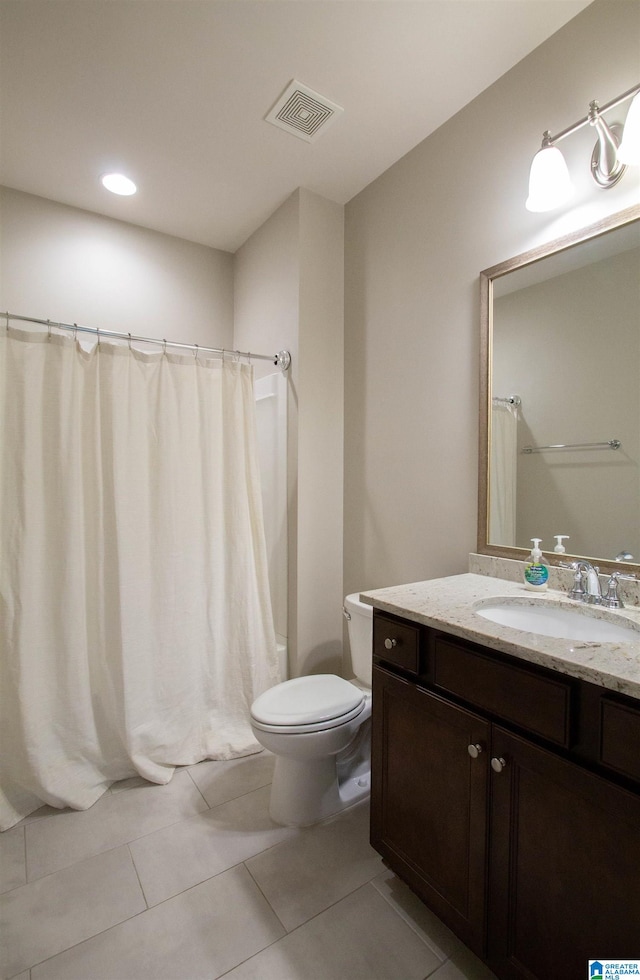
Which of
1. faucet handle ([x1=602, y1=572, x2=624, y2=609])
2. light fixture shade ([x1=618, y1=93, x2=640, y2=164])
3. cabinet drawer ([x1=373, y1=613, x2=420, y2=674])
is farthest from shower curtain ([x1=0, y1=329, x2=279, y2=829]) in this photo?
light fixture shade ([x1=618, y1=93, x2=640, y2=164])

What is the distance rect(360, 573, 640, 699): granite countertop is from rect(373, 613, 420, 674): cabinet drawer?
A: 0.04 m

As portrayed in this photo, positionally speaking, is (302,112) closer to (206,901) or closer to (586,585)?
(586,585)

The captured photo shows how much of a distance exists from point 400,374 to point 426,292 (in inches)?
13.5

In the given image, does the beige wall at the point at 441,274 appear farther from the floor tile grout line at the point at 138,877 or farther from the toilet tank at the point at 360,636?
the floor tile grout line at the point at 138,877

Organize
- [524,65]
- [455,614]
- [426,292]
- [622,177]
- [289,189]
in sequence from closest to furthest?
[455,614] → [622,177] → [524,65] → [426,292] → [289,189]

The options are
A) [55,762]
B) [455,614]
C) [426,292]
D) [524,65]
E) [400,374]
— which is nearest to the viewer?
[455,614]

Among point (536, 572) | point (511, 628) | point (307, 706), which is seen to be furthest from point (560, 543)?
point (307, 706)

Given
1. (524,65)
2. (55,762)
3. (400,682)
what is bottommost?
(55,762)

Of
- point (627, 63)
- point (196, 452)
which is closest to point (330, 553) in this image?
point (196, 452)

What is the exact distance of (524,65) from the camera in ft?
4.89

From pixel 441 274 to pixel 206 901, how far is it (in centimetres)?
226

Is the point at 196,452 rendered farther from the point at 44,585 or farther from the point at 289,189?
the point at 289,189

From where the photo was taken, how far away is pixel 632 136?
3.74 ft

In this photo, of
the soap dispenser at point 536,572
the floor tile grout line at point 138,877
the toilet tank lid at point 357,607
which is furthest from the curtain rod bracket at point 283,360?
the floor tile grout line at point 138,877
